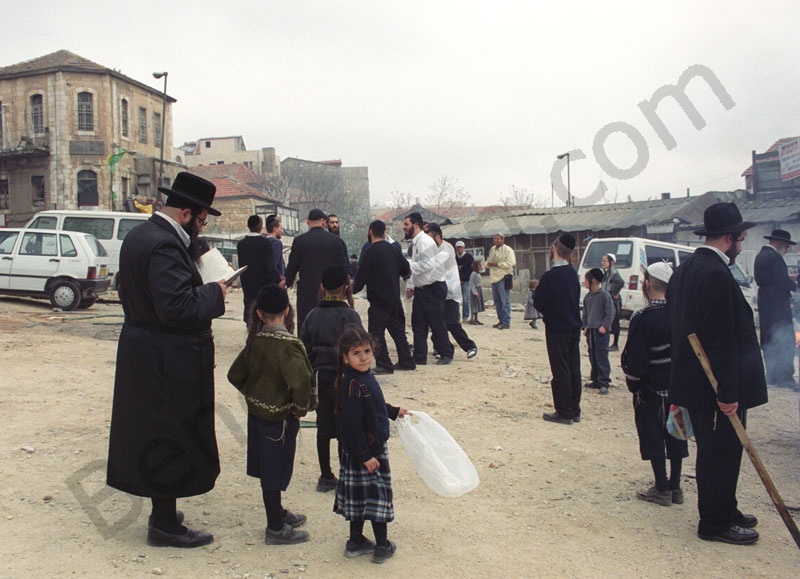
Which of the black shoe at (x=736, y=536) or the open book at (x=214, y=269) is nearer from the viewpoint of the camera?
the open book at (x=214, y=269)

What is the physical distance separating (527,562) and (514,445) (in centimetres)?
243

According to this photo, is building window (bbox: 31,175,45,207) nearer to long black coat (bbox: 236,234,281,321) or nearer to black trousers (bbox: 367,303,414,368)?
long black coat (bbox: 236,234,281,321)

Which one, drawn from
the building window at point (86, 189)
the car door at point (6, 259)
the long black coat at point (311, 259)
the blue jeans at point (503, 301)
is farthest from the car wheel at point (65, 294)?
the building window at point (86, 189)

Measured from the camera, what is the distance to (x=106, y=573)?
349cm

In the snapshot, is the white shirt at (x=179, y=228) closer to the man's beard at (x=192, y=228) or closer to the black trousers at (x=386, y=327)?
the man's beard at (x=192, y=228)

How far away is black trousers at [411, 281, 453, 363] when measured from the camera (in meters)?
9.63

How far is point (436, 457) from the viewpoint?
12.9 feet

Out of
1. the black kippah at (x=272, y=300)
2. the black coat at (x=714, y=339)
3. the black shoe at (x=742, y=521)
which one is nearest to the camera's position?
the black kippah at (x=272, y=300)

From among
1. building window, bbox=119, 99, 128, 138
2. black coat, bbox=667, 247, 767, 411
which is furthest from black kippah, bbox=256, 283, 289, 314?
building window, bbox=119, 99, 128, 138

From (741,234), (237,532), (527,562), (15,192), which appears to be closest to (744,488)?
(741,234)

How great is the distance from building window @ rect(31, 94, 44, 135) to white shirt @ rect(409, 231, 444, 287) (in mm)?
39921

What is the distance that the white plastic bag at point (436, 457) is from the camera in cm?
387

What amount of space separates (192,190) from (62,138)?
42979mm

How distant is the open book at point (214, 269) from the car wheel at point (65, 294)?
1164 centimetres
